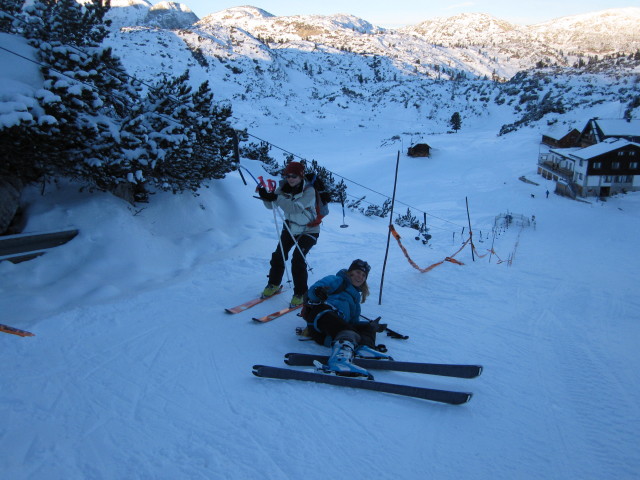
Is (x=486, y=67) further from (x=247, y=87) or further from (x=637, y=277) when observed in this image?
(x=637, y=277)

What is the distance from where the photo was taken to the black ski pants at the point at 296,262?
5820 mm

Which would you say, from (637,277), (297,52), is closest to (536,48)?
(297,52)

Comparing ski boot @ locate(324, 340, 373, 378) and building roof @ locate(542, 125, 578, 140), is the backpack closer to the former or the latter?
ski boot @ locate(324, 340, 373, 378)

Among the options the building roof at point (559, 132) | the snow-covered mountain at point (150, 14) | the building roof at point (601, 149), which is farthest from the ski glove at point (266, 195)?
the snow-covered mountain at point (150, 14)

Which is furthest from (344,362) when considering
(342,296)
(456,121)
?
(456,121)

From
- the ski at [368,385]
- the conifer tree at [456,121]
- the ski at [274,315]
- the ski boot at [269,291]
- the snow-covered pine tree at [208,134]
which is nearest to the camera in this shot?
the ski at [368,385]

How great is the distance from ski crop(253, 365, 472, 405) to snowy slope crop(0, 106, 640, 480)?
0.07 m

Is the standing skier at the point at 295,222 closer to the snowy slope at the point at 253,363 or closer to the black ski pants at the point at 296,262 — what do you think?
the black ski pants at the point at 296,262

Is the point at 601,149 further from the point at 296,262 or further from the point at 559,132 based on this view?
the point at 296,262

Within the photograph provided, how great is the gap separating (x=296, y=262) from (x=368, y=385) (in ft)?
8.24

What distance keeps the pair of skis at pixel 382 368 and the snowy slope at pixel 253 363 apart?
0.08 meters

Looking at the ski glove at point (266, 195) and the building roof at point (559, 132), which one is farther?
the building roof at point (559, 132)

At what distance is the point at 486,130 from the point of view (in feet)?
182

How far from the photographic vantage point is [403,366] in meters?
4.00
